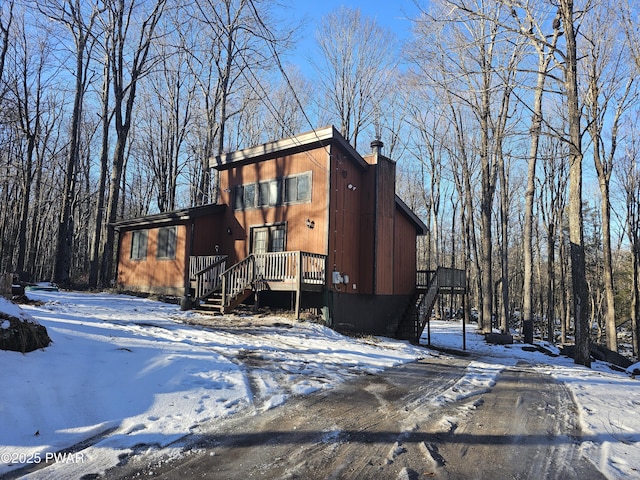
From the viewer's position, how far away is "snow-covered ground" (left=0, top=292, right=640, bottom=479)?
304cm

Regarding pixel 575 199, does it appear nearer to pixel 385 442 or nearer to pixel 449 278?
pixel 449 278

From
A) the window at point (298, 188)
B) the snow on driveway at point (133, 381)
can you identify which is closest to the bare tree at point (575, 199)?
the snow on driveway at point (133, 381)

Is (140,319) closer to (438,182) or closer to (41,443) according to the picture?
(41,443)

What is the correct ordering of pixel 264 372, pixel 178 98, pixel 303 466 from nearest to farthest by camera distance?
pixel 303 466 < pixel 264 372 < pixel 178 98

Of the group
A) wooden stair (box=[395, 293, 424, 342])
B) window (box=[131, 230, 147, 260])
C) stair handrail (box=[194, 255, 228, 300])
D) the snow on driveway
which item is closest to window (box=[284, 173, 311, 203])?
stair handrail (box=[194, 255, 228, 300])

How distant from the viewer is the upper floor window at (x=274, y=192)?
13281mm

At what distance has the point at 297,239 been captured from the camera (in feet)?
43.3

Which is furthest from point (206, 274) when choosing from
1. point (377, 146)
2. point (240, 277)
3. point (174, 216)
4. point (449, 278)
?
point (449, 278)

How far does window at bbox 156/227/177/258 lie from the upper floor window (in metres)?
2.84

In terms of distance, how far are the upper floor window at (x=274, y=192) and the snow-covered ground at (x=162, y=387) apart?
237 inches

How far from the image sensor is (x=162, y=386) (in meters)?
4.39

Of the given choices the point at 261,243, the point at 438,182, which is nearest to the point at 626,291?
the point at 438,182

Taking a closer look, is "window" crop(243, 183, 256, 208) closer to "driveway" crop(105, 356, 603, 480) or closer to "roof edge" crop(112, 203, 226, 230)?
"roof edge" crop(112, 203, 226, 230)

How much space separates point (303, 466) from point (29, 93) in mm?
27491
